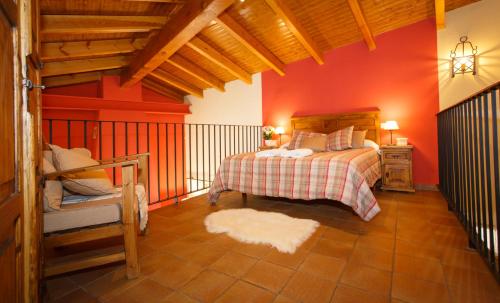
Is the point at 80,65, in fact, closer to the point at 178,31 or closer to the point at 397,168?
the point at 178,31

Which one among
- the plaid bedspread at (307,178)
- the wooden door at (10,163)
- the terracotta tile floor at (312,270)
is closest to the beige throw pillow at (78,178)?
the terracotta tile floor at (312,270)

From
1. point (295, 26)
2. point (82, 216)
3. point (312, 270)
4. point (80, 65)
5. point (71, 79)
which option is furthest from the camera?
point (71, 79)

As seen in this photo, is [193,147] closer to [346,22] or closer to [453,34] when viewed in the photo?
[346,22]

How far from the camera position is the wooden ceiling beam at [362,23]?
3.20m

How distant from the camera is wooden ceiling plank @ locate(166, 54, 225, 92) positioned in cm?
520

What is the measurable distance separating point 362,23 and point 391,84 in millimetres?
1113

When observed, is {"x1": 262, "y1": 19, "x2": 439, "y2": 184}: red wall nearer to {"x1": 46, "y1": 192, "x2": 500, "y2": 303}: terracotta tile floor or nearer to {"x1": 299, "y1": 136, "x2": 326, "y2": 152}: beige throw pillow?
{"x1": 299, "y1": 136, "x2": 326, "y2": 152}: beige throw pillow

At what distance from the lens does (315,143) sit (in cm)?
361

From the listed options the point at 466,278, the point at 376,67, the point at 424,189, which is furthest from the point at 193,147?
the point at 466,278

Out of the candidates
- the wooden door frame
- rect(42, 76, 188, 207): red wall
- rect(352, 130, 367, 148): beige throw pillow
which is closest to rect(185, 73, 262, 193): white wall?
rect(42, 76, 188, 207): red wall

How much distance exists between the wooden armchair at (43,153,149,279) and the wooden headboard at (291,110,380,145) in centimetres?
375

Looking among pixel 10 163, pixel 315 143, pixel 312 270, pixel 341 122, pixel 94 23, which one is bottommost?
pixel 312 270

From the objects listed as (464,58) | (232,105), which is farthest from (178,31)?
(464,58)

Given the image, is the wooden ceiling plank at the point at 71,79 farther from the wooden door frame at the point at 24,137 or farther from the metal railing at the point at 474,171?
the metal railing at the point at 474,171
